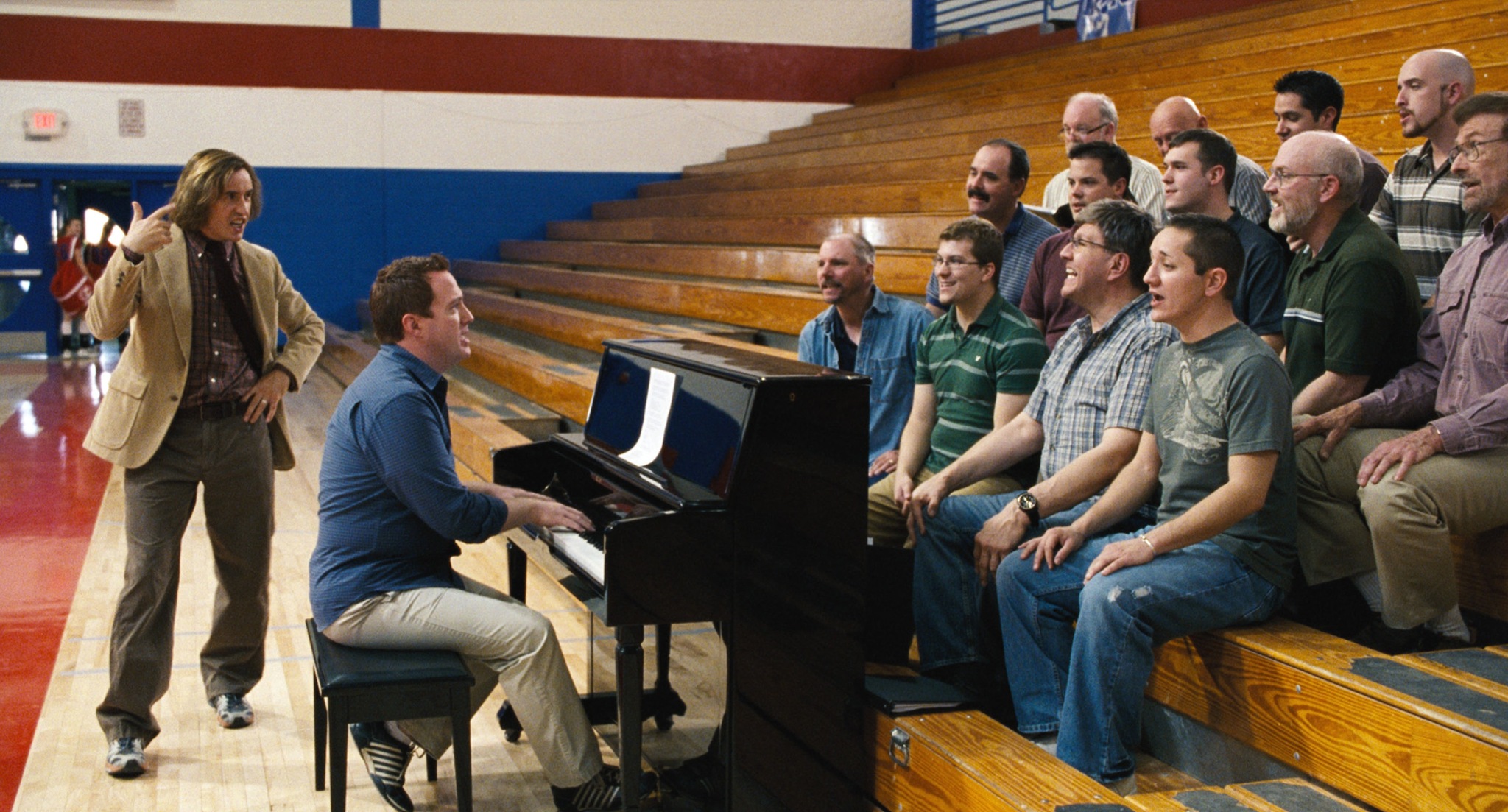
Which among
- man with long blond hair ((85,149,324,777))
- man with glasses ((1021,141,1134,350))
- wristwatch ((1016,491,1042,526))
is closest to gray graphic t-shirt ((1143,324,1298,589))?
wristwatch ((1016,491,1042,526))

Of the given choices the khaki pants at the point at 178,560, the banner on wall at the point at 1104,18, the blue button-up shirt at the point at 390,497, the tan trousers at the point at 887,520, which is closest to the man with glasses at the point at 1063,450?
the tan trousers at the point at 887,520

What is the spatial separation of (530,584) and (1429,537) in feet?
10.8

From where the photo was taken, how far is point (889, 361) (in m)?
3.59

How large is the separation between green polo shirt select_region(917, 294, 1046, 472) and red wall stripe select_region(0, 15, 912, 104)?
8828 mm

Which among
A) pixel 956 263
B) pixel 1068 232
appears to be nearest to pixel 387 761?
pixel 956 263

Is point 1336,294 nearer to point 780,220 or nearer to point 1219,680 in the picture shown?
point 1219,680

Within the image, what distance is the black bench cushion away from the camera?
2.59m

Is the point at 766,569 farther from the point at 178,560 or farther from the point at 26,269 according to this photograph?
the point at 26,269

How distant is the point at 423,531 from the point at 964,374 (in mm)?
1359

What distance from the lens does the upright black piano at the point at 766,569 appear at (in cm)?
255

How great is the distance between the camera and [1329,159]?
110 inches

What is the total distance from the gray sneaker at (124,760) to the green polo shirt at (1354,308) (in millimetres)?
2871

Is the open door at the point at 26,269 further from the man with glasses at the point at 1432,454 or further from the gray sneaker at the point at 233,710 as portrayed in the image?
the man with glasses at the point at 1432,454

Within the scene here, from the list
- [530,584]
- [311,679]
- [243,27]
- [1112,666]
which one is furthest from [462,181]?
[1112,666]
